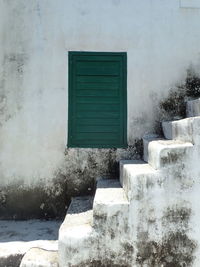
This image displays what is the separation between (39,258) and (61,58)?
2.69 meters

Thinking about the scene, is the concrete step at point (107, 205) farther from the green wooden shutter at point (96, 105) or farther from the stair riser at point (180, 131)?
the green wooden shutter at point (96, 105)

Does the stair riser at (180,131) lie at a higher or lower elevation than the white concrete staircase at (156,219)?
higher

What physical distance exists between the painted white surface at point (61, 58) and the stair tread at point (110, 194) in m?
0.76

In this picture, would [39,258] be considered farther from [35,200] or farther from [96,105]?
[96,105]

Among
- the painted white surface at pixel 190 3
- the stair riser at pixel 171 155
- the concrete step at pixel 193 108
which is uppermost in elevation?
the painted white surface at pixel 190 3

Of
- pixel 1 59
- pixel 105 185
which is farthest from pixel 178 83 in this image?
pixel 1 59

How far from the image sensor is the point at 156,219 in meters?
3.05

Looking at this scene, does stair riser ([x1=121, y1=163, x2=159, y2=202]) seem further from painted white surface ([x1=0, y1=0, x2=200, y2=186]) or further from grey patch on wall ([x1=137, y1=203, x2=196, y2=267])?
painted white surface ([x1=0, y1=0, x2=200, y2=186])

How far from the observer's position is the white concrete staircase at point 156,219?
3.01m

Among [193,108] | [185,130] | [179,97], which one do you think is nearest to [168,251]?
[185,130]

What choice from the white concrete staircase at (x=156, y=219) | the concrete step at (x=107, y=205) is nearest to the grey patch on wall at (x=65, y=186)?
the concrete step at (x=107, y=205)

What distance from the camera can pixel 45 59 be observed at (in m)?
4.60

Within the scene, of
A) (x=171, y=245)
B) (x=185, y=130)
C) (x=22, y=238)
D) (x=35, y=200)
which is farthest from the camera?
(x=35, y=200)

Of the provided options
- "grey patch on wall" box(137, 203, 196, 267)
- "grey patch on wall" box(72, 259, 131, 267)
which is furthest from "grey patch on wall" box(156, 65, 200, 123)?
"grey patch on wall" box(72, 259, 131, 267)
